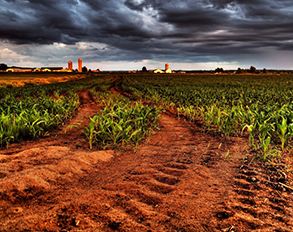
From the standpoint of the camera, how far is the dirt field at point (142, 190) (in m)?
2.84

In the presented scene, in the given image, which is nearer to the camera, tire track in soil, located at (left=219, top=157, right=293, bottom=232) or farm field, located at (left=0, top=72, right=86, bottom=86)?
tire track in soil, located at (left=219, top=157, right=293, bottom=232)

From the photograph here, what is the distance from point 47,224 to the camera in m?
2.73

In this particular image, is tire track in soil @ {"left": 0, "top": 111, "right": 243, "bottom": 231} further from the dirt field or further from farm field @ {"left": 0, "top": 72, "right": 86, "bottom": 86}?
farm field @ {"left": 0, "top": 72, "right": 86, "bottom": 86}

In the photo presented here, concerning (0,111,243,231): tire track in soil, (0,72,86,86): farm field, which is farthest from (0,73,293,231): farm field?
(0,72,86,86): farm field

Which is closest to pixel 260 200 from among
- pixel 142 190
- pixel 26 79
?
pixel 142 190

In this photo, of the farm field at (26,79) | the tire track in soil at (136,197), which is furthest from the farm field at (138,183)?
the farm field at (26,79)

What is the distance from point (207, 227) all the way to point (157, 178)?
1.32 metres

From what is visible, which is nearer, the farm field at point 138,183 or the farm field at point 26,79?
the farm field at point 138,183

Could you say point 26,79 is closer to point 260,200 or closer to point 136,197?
point 136,197

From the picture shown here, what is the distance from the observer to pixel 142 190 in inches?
141

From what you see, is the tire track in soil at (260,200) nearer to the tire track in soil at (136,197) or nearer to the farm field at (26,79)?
the tire track in soil at (136,197)

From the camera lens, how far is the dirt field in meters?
2.84

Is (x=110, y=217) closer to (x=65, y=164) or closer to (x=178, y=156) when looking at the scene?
(x=65, y=164)

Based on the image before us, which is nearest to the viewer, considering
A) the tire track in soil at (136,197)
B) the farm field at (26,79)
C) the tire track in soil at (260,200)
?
the tire track in soil at (136,197)
